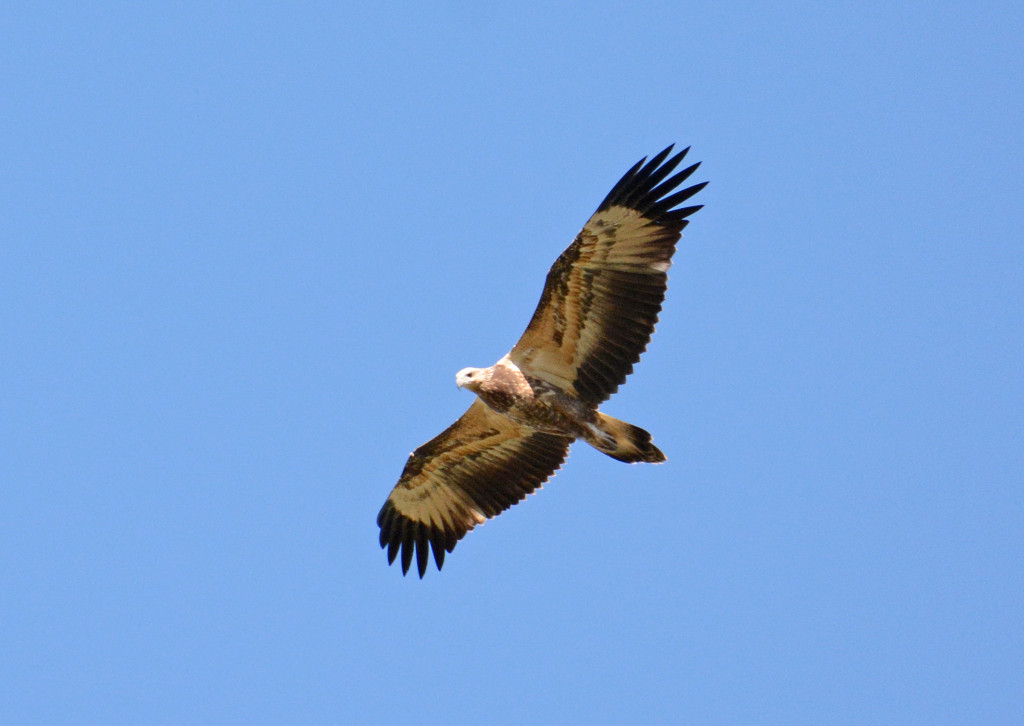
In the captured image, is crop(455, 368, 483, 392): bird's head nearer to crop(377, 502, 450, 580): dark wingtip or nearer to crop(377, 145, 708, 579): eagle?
crop(377, 145, 708, 579): eagle

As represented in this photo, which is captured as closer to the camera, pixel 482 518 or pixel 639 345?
pixel 639 345

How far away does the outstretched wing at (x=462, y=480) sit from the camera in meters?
15.0

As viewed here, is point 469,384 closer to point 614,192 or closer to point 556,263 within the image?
point 556,263

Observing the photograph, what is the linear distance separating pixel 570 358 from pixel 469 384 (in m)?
1.11

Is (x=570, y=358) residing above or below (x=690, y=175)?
below

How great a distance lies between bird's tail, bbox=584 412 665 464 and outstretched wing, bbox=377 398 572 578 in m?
1.33

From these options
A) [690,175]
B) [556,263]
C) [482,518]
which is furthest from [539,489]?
[690,175]

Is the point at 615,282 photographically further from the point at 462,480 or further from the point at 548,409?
the point at 462,480

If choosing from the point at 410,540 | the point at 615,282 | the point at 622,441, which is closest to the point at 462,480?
the point at 410,540

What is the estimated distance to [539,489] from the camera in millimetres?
15133

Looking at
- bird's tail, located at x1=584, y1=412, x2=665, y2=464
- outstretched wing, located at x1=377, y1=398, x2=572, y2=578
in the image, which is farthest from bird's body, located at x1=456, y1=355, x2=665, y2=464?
outstretched wing, located at x1=377, y1=398, x2=572, y2=578

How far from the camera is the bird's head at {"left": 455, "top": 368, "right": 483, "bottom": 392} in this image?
1405 centimetres

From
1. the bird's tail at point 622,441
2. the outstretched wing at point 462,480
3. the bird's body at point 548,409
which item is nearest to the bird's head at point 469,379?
the bird's body at point 548,409

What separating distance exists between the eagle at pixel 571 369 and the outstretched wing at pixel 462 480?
1 cm
